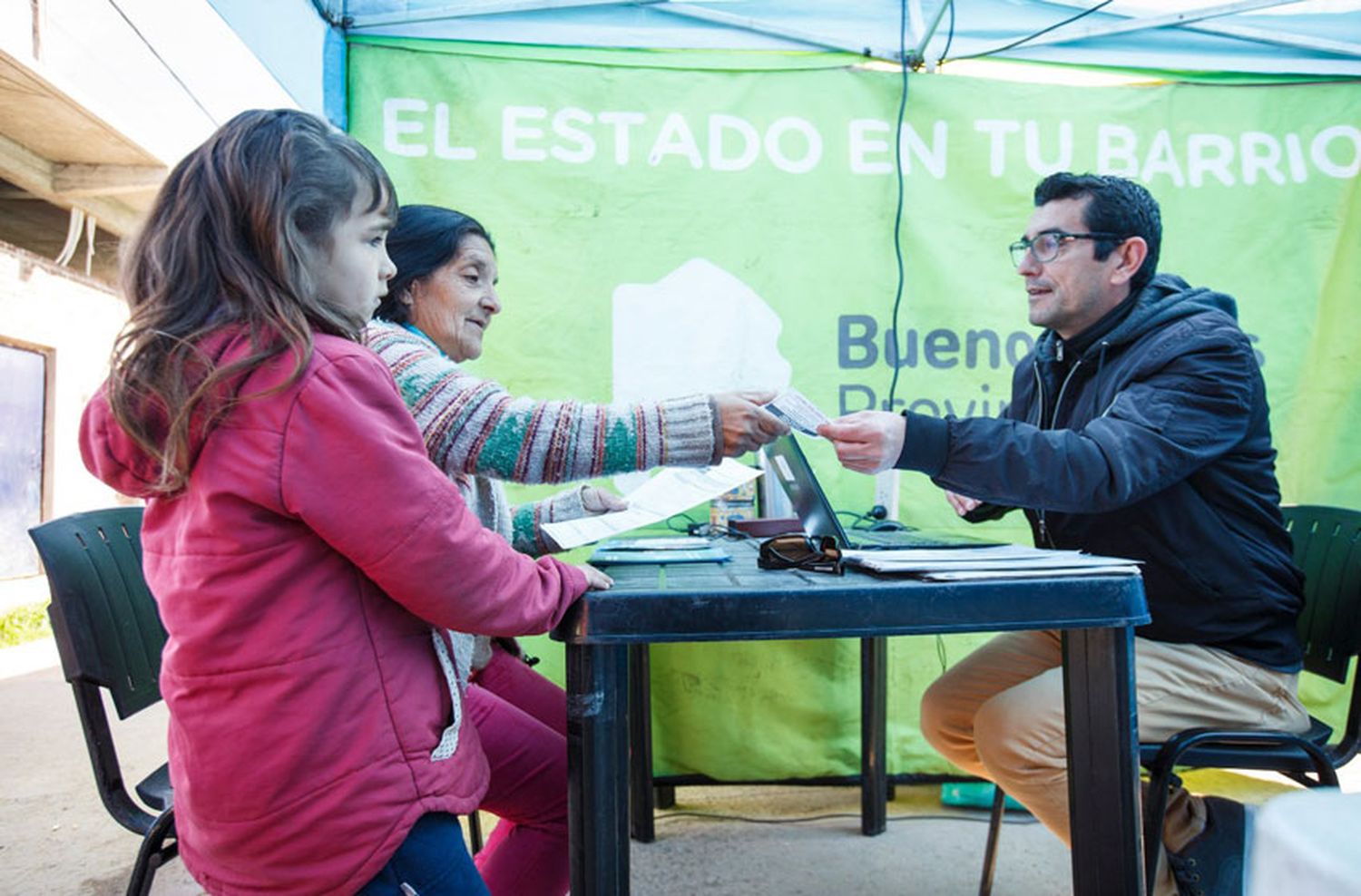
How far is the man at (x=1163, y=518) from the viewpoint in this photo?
161cm

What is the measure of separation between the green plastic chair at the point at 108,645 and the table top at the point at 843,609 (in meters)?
0.79

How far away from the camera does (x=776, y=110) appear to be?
302 cm

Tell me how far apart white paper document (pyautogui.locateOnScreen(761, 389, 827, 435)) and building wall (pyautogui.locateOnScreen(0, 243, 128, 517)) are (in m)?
6.26

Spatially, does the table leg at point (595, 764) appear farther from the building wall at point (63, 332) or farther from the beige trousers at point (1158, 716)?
the building wall at point (63, 332)

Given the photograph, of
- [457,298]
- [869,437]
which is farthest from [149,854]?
[869,437]

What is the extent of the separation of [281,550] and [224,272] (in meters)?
0.32

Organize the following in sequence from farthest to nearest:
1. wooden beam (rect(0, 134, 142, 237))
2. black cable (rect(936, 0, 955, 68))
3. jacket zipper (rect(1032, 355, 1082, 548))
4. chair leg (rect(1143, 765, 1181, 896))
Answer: wooden beam (rect(0, 134, 142, 237))
black cable (rect(936, 0, 955, 68))
jacket zipper (rect(1032, 355, 1082, 548))
chair leg (rect(1143, 765, 1181, 896))

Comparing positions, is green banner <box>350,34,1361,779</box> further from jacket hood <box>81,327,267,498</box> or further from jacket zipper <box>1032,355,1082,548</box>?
jacket hood <box>81,327,267,498</box>

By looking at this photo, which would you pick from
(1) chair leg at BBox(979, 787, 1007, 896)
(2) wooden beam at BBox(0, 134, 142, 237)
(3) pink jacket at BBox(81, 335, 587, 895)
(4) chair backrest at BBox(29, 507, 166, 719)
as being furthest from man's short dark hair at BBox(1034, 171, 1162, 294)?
(2) wooden beam at BBox(0, 134, 142, 237)

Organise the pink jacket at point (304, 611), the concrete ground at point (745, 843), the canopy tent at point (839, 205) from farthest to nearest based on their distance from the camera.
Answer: the canopy tent at point (839, 205)
the concrete ground at point (745, 843)
the pink jacket at point (304, 611)

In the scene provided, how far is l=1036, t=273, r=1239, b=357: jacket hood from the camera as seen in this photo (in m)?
1.88

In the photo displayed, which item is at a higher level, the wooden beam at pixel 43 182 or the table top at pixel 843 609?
the wooden beam at pixel 43 182

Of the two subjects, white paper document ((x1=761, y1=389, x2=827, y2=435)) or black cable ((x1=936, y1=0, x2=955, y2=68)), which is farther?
black cable ((x1=936, y1=0, x2=955, y2=68))

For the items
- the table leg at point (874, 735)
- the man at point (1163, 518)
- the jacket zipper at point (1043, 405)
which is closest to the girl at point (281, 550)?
the man at point (1163, 518)
